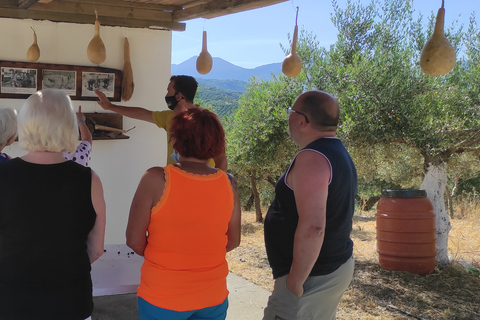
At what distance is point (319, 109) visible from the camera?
199cm

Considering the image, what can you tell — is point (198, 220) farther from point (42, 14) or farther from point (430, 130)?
point (430, 130)

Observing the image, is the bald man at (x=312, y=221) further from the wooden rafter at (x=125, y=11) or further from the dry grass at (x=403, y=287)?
the dry grass at (x=403, y=287)

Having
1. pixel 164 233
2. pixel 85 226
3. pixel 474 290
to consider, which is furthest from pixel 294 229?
pixel 474 290

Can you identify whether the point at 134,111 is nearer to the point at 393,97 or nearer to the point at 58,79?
the point at 58,79

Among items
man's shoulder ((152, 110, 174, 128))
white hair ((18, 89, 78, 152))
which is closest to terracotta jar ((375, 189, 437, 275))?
man's shoulder ((152, 110, 174, 128))

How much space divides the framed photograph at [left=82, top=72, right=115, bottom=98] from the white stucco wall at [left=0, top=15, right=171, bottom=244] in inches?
3.9

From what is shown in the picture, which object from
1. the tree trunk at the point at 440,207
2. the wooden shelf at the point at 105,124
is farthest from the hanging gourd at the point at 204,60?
the tree trunk at the point at 440,207

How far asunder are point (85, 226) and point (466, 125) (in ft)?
17.6

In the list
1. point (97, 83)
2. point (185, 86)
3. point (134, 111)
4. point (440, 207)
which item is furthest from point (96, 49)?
point (440, 207)

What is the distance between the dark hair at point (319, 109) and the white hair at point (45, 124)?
97 centimetres

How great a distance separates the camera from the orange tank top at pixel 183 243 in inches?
68.6

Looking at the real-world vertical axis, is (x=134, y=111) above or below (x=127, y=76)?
below

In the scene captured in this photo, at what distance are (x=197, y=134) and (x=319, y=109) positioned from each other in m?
0.56

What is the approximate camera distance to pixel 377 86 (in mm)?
5695
